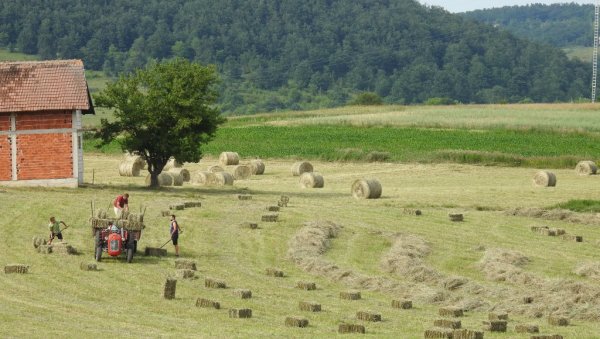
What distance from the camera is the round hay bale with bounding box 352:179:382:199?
56281mm

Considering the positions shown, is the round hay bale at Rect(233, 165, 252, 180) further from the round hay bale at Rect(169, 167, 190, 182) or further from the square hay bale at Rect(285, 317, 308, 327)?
the square hay bale at Rect(285, 317, 308, 327)

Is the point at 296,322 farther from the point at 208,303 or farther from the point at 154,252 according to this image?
the point at 154,252

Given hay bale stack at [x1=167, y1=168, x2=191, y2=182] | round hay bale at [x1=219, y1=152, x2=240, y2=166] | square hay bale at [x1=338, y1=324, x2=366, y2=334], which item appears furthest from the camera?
round hay bale at [x1=219, y1=152, x2=240, y2=166]

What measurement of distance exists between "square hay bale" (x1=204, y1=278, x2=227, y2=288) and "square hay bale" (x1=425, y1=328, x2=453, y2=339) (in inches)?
318

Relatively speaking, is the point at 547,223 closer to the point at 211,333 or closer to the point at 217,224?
the point at 217,224

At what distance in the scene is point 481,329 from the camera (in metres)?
28.7

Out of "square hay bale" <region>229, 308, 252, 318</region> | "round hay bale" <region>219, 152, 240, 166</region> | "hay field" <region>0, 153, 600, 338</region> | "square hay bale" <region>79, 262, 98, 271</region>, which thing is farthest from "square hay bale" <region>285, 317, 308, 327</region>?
"round hay bale" <region>219, 152, 240, 166</region>

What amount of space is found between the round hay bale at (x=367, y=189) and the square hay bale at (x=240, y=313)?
1077 inches

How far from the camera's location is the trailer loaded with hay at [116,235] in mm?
37312

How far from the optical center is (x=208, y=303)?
100ft

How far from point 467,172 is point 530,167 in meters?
4.89

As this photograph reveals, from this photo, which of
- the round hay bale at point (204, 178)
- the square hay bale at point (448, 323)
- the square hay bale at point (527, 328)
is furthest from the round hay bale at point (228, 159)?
the square hay bale at point (527, 328)

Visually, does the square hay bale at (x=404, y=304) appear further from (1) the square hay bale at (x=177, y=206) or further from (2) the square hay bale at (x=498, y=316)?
(1) the square hay bale at (x=177, y=206)

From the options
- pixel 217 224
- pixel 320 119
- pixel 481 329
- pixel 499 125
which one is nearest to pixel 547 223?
pixel 217 224
